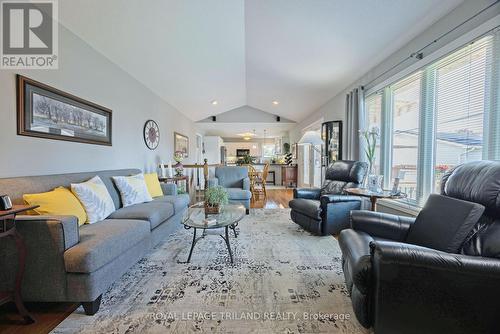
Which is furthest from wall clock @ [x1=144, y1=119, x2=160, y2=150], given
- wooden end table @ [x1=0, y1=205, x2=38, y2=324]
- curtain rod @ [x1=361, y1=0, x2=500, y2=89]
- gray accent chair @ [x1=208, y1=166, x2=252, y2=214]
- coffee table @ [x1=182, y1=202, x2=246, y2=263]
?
curtain rod @ [x1=361, y1=0, x2=500, y2=89]

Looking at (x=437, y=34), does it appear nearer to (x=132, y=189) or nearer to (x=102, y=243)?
(x=102, y=243)

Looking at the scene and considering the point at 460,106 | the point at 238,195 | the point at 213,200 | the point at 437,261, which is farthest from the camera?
the point at 238,195

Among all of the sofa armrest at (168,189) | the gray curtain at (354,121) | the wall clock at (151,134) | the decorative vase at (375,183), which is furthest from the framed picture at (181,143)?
the decorative vase at (375,183)

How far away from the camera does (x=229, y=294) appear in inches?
72.1

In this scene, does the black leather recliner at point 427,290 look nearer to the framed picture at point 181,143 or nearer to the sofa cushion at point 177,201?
the sofa cushion at point 177,201

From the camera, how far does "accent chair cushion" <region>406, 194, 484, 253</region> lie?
1.44m

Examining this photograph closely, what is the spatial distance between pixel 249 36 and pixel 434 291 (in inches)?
142

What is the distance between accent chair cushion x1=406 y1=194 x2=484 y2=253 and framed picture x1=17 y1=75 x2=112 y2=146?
339cm

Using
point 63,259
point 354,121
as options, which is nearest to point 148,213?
point 63,259

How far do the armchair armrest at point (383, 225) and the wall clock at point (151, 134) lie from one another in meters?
3.95

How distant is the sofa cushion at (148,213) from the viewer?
2.44 meters

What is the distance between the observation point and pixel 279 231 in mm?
3398

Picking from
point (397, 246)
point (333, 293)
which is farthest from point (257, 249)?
point (397, 246)

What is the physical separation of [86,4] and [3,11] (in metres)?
0.64
